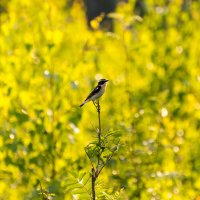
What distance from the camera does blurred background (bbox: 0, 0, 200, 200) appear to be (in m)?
6.15

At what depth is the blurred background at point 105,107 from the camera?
6.15 meters

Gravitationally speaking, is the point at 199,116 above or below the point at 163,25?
below

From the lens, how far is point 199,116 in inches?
318

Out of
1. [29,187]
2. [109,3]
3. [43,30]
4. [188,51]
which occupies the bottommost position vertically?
[29,187]

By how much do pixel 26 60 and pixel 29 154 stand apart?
62.2 inches

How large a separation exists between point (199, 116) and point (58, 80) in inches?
92.6

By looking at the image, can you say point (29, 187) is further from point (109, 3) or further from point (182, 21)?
point (109, 3)

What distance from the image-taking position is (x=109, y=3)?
106ft

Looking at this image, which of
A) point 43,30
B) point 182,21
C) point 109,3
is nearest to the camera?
point 43,30

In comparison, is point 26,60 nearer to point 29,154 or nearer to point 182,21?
point 29,154

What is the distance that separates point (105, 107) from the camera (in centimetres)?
857

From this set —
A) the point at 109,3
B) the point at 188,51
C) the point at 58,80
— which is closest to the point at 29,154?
the point at 58,80

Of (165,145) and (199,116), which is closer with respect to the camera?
(165,145)

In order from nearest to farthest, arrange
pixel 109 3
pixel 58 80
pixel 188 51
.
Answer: pixel 58 80 < pixel 188 51 < pixel 109 3
